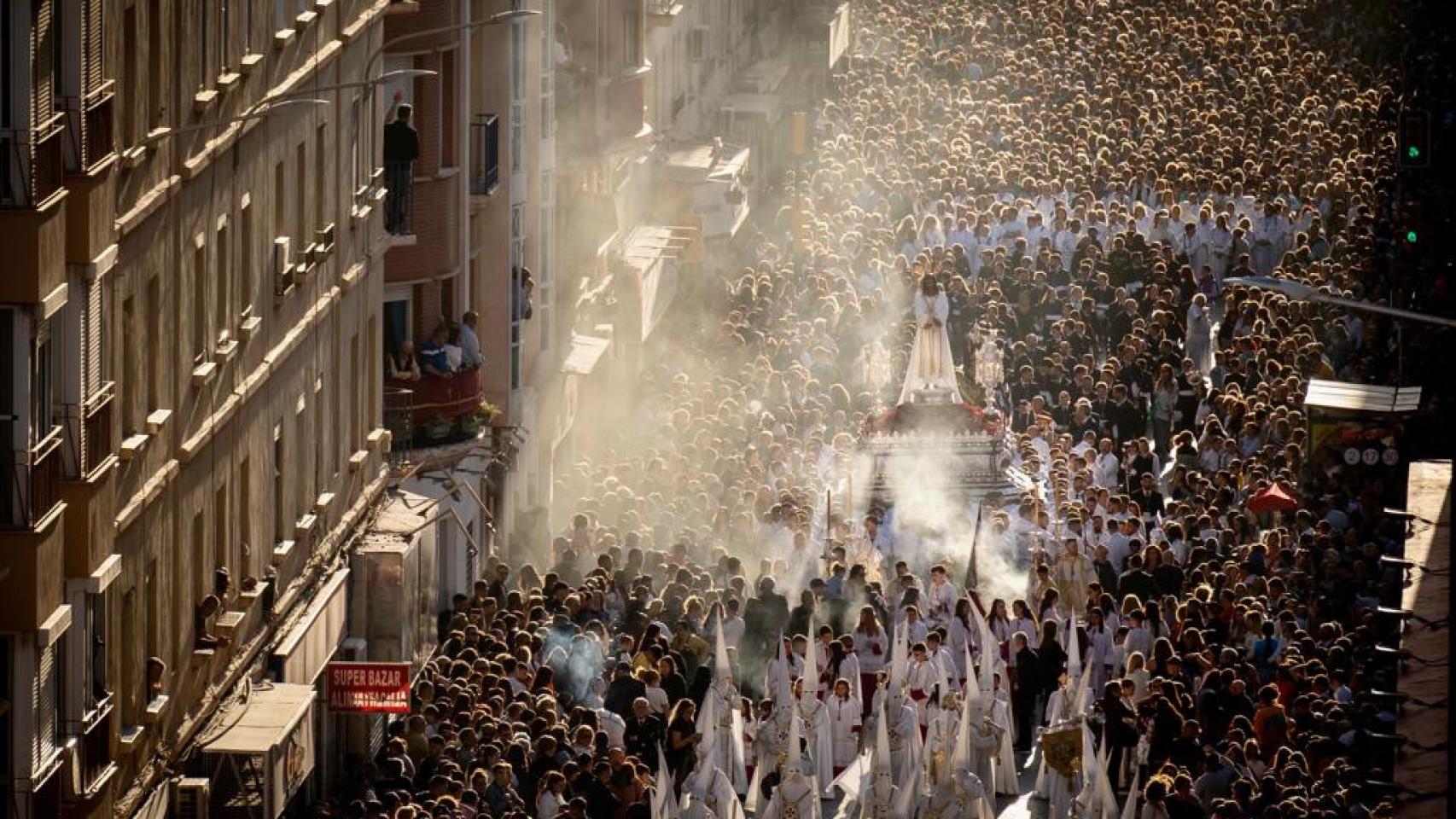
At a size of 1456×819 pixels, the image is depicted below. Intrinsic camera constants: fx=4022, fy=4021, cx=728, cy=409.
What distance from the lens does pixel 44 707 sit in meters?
25.6

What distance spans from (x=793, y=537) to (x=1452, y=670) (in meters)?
14.7

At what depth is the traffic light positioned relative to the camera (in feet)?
131

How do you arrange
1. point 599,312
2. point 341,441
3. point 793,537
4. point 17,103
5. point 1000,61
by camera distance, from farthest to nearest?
point 1000,61 → point 599,312 → point 793,537 → point 341,441 → point 17,103

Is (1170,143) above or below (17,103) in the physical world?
below

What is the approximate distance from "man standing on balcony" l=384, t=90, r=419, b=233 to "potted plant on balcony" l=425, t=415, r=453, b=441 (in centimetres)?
198

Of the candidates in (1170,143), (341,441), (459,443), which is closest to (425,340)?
(459,443)

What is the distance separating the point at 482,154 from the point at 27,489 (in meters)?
19.3

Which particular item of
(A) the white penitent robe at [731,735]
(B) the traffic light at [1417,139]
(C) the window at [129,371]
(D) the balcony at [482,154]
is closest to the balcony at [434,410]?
(D) the balcony at [482,154]

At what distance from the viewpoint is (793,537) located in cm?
4088

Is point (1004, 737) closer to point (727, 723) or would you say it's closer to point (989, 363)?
point (727, 723)

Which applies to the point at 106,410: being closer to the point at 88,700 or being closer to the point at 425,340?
the point at 88,700

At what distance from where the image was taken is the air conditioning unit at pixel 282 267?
111 ft

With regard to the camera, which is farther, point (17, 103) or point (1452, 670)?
point (1452, 670)

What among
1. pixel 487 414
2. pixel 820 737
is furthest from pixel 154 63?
pixel 487 414
